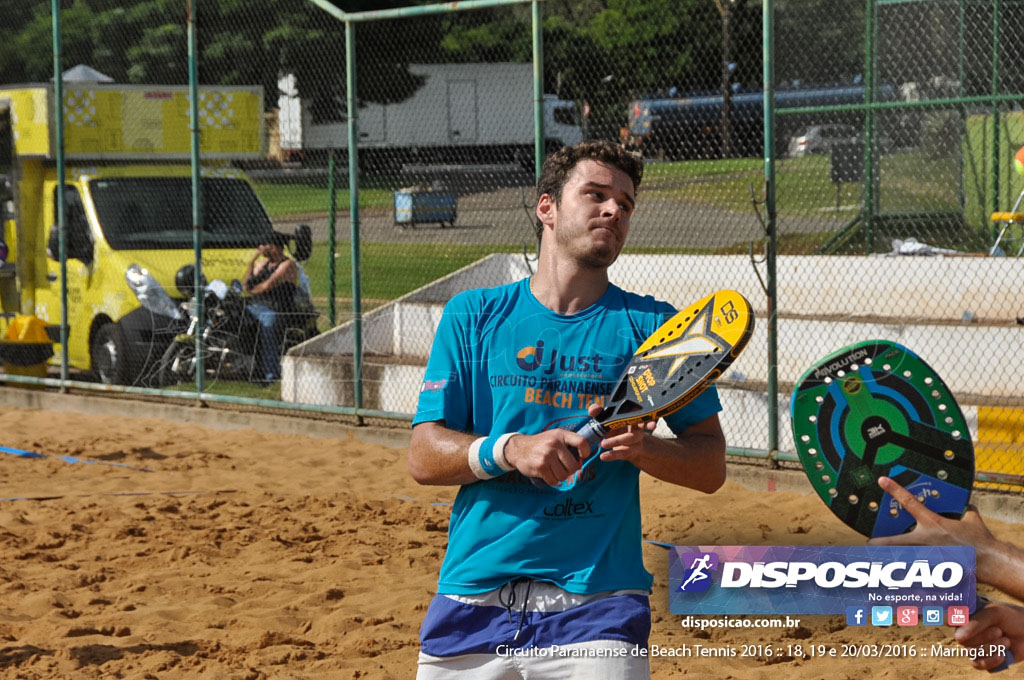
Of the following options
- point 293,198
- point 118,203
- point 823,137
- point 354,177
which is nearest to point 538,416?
point 354,177

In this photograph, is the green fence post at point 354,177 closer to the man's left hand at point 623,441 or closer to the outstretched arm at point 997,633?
the man's left hand at point 623,441

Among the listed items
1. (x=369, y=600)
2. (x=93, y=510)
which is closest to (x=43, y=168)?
(x=93, y=510)

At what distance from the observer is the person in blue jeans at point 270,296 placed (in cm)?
1164

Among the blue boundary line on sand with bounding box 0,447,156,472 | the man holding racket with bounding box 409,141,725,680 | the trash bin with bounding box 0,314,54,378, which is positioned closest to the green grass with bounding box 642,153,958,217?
the blue boundary line on sand with bounding box 0,447,156,472

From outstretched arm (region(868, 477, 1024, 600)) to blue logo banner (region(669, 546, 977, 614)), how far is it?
20 centimetres

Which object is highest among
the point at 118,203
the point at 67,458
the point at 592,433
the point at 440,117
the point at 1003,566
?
the point at 440,117

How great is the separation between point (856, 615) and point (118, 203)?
36.1ft

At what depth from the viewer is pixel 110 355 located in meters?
12.5

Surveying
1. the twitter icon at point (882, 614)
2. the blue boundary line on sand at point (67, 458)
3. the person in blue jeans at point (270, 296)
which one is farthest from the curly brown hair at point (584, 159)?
the person in blue jeans at point (270, 296)

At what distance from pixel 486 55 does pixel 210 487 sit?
896 inches

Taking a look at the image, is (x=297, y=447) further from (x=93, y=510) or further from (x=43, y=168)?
(x=43, y=168)

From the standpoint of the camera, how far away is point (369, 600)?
20.7ft

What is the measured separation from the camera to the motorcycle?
37.9ft

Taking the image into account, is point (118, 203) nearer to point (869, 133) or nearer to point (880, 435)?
point (869, 133)
